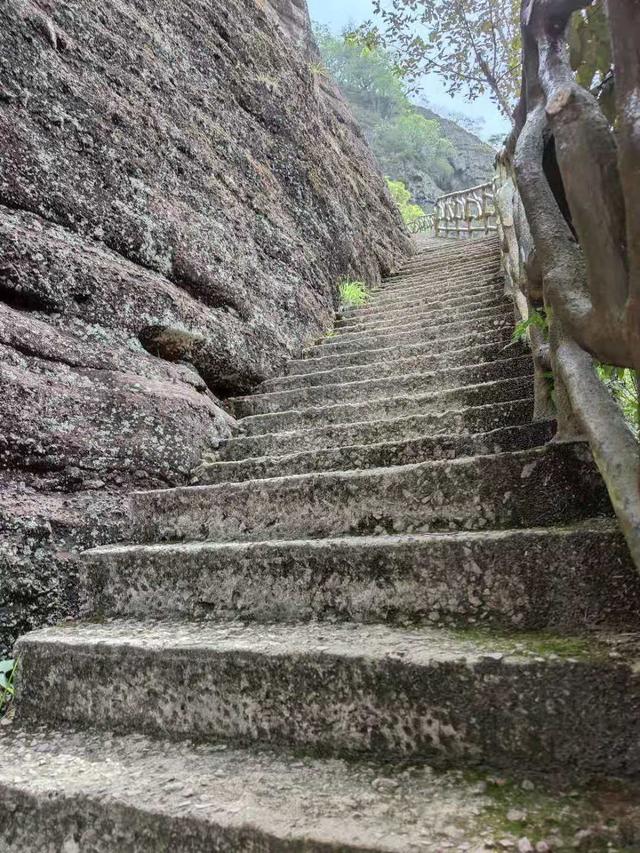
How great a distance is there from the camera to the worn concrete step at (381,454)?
1.63m

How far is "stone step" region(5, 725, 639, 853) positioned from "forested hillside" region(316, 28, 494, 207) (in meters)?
25.7

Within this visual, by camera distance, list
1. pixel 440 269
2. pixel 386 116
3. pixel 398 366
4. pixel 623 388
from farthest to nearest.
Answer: pixel 386 116
pixel 440 269
pixel 398 366
pixel 623 388

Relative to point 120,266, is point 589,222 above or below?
below

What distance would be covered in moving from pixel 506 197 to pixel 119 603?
2879 millimetres

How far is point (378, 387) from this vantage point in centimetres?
269

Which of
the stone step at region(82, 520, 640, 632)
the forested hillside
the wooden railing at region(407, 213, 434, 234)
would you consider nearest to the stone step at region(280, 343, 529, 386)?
the stone step at region(82, 520, 640, 632)

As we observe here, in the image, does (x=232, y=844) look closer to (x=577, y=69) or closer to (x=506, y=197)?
(x=577, y=69)

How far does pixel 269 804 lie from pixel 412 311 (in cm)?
356

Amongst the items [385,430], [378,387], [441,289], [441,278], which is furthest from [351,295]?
[385,430]

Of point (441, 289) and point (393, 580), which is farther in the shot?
point (441, 289)

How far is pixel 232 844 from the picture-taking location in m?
0.87

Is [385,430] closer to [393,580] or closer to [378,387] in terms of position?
[378,387]

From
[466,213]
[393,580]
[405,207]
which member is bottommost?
[393,580]

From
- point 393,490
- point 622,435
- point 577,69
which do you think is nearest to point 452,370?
point 393,490
